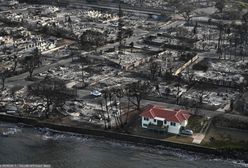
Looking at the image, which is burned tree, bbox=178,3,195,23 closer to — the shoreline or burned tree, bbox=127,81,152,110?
burned tree, bbox=127,81,152,110

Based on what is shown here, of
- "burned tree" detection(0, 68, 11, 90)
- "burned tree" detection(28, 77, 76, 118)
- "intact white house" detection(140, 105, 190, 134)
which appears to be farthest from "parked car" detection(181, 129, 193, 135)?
"burned tree" detection(0, 68, 11, 90)

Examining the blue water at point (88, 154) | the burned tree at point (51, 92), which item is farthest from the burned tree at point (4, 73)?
the blue water at point (88, 154)

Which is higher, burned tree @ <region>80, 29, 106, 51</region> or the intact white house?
burned tree @ <region>80, 29, 106, 51</region>

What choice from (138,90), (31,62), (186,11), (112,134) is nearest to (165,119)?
(112,134)

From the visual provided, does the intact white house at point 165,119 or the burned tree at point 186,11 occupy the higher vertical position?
the burned tree at point 186,11

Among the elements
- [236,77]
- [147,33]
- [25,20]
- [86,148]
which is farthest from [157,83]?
[25,20]

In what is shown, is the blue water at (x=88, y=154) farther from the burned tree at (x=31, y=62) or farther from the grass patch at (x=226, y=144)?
the burned tree at (x=31, y=62)

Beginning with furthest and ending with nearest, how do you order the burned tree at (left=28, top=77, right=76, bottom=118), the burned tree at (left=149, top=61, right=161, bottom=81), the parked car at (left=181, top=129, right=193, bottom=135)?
the burned tree at (left=149, top=61, right=161, bottom=81)
the burned tree at (left=28, top=77, right=76, bottom=118)
the parked car at (left=181, top=129, right=193, bottom=135)
